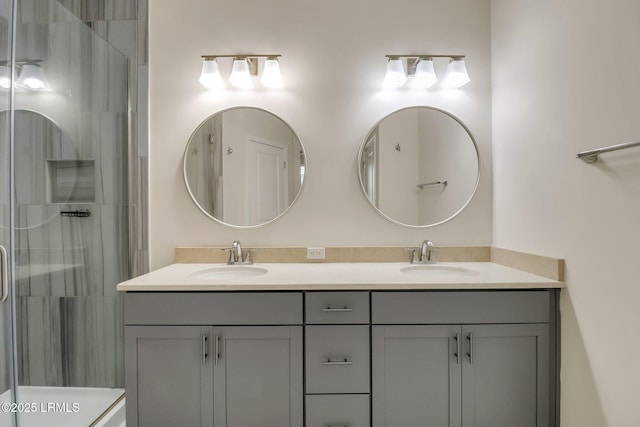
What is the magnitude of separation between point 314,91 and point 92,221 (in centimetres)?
152

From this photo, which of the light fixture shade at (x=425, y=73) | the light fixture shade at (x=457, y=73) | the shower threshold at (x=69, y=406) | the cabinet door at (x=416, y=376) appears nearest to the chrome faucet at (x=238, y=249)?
the cabinet door at (x=416, y=376)

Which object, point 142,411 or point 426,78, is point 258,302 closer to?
point 142,411

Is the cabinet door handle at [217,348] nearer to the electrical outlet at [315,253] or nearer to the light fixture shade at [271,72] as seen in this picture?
the electrical outlet at [315,253]

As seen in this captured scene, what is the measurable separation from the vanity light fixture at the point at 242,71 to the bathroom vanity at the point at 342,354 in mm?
1205

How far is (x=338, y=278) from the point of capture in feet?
4.86

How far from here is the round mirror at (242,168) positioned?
76.4 inches

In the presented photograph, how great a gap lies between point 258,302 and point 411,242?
3.40ft

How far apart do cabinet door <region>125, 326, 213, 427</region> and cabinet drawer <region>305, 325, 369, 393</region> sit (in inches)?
17.5

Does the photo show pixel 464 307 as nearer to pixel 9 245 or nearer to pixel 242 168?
pixel 242 168

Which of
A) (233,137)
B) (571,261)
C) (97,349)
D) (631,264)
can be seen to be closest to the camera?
(631,264)

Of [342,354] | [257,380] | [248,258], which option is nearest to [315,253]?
[248,258]

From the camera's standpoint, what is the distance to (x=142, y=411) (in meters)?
1.37

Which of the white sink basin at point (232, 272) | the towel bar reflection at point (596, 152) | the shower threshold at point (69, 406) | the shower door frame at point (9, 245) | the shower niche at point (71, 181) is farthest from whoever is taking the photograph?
the white sink basin at point (232, 272)

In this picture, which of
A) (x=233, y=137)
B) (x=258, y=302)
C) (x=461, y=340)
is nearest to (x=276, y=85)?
(x=233, y=137)
